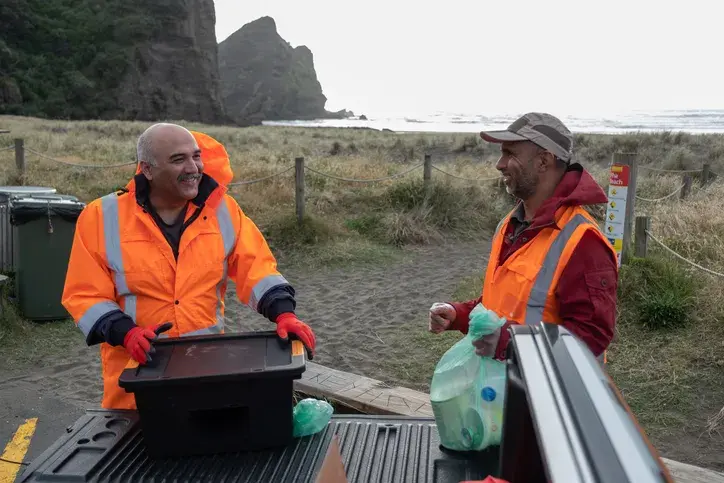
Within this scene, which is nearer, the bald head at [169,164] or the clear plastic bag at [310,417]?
the clear plastic bag at [310,417]

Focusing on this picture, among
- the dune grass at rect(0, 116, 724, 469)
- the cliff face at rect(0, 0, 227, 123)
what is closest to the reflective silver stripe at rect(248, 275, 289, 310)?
the dune grass at rect(0, 116, 724, 469)

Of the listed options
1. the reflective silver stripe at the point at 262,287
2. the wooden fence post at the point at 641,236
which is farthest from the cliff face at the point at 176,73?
the reflective silver stripe at the point at 262,287

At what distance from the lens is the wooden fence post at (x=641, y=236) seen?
644 cm

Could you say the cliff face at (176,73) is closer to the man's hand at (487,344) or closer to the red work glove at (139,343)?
the red work glove at (139,343)

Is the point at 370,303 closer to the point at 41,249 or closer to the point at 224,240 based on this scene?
the point at 41,249

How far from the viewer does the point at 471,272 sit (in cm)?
871

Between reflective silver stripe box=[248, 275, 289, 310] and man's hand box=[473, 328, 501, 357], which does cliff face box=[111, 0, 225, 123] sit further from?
man's hand box=[473, 328, 501, 357]

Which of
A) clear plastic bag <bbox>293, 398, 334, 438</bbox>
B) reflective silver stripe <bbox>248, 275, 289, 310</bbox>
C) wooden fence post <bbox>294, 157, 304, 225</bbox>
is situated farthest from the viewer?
wooden fence post <bbox>294, 157, 304, 225</bbox>

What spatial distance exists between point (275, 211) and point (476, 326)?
864cm

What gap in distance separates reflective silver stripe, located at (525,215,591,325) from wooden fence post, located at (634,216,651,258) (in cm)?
456

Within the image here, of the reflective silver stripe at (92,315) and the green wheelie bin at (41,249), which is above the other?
the reflective silver stripe at (92,315)

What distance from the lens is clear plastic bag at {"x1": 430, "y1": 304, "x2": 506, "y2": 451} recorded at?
6.59ft

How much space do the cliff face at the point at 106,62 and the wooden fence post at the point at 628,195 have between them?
61729mm

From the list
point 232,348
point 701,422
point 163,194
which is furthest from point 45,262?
point 701,422
